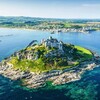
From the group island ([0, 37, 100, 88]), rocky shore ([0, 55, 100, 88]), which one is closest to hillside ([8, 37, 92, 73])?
island ([0, 37, 100, 88])

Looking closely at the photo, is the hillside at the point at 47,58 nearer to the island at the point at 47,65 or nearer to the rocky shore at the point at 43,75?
the island at the point at 47,65

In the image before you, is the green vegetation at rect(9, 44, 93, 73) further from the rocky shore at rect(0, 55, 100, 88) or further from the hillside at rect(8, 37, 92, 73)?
the rocky shore at rect(0, 55, 100, 88)

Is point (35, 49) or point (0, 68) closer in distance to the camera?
point (0, 68)

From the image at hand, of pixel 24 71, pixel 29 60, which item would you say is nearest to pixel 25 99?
pixel 24 71

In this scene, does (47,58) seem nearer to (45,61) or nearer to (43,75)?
(45,61)

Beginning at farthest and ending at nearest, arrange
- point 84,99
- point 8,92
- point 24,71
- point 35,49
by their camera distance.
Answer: point 35,49 → point 24,71 → point 8,92 → point 84,99

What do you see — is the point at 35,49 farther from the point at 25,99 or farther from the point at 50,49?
the point at 25,99

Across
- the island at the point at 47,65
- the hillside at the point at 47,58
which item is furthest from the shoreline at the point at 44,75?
the hillside at the point at 47,58
